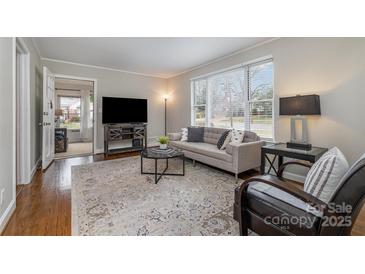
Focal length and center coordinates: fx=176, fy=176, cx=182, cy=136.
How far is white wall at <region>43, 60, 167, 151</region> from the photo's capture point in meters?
4.81

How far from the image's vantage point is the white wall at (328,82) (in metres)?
2.38

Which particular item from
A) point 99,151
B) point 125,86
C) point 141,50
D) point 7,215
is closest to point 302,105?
point 141,50

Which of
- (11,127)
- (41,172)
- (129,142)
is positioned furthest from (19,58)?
(129,142)

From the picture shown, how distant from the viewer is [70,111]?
299 inches

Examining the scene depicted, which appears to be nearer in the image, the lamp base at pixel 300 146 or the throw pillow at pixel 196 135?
the lamp base at pixel 300 146

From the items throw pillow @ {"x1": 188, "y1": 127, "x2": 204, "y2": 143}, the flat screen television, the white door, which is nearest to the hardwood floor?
the white door

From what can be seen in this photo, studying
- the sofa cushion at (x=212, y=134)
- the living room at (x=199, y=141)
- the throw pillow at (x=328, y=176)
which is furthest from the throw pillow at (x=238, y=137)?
the throw pillow at (x=328, y=176)

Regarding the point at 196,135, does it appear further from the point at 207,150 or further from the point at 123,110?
the point at 123,110

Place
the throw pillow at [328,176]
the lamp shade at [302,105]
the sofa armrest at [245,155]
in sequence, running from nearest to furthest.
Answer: the throw pillow at [328,176] < the lamp shade at [302,105] < the sofa armrest at [245,155]

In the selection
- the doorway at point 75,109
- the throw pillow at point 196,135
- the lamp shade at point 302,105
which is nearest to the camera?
the lamp shade at point 302,105

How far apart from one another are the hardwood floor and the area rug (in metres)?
0.11

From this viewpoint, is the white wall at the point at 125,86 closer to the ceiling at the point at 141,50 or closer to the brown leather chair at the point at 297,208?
the ceiling at the point at 141,50

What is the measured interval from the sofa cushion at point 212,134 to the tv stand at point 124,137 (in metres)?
2.21
